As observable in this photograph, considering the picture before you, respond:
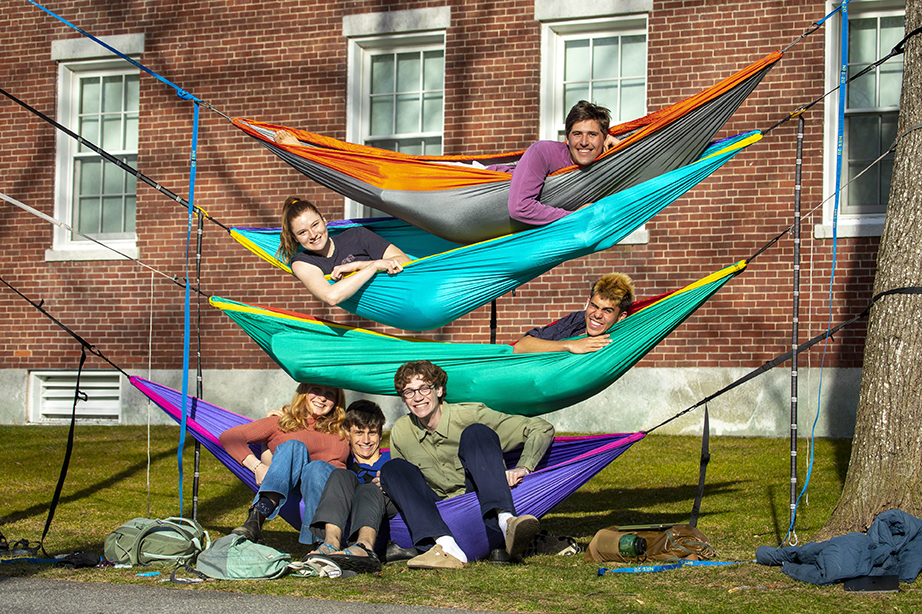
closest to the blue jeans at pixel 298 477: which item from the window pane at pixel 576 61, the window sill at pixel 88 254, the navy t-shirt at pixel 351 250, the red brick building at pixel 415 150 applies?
the navy t-shirt at pixel 351 250

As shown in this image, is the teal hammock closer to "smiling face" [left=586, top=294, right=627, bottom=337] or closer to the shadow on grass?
"smiling face" [left=586, top=294, right=627, bottom=337]

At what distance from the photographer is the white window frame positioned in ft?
23.7

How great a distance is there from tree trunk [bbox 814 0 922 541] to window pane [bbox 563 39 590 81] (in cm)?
362

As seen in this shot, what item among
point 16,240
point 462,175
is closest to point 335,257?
point 462,175

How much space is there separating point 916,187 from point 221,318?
5.60 meters

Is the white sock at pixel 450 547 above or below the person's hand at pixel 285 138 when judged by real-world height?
below

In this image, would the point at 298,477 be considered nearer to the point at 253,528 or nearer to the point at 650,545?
the point at 253,528

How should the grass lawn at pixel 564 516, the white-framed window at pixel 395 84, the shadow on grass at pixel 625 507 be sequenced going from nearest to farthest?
1. the grass lawn at pixel 564 516
2. the shadow on grass at pixel 625 507
3. the white-framed window at pixel 395 84

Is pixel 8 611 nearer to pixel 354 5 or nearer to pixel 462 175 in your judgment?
pixel 462 175

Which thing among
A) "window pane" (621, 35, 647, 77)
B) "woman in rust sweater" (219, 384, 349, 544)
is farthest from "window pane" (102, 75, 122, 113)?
"woman in rust sweater" (219, 384, 349, 544)

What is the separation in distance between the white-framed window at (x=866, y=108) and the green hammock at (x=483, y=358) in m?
3.36

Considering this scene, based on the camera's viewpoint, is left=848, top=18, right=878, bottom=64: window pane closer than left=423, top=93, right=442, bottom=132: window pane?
Yes

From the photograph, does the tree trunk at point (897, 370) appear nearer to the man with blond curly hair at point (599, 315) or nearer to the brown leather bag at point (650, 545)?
the brown leather bag at point (650, 545)

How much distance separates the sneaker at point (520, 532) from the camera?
348 cm
